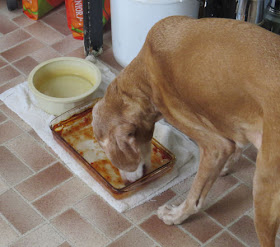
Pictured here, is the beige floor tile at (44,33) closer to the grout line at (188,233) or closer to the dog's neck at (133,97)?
the dog's neck at (133,97)

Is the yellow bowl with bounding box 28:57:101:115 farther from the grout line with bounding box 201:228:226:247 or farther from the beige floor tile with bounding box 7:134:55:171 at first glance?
the grout line with bounding box 201:228:226:247

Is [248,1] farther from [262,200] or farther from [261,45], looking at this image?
[262,200]

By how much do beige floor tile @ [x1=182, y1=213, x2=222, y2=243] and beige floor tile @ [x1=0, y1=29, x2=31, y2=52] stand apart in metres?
1.58

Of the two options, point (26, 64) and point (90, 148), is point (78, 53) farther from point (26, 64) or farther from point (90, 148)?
point (90, 148)

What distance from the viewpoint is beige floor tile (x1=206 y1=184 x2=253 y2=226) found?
6.77 feet

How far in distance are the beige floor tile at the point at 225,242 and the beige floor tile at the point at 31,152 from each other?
0.81 m

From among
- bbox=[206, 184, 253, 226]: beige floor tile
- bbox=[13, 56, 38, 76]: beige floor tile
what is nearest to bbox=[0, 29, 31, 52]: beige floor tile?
bbox=[13, 56, 38, 76]: beige floor tile

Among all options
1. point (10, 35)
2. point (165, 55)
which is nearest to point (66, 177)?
point (165, 55)

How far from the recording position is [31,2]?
10.3ft

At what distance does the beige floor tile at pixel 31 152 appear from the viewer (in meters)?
2.29

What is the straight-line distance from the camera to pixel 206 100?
1.60 metres

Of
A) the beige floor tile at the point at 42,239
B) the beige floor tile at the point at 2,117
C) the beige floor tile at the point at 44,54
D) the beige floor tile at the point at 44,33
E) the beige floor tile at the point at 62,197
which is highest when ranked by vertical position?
the beige floor tile at the point at 44,33

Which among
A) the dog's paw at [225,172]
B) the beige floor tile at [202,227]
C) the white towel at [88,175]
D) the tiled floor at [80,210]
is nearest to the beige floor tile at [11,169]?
the tiled floor at [80,210]

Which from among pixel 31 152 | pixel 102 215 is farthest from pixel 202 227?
pixel 31 152
